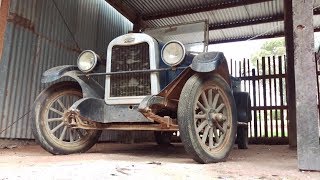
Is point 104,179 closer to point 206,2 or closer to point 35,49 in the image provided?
point 35,49

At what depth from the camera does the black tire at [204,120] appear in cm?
283

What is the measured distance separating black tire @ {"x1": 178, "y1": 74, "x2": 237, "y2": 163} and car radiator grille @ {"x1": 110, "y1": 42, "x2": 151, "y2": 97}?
26.7 inches

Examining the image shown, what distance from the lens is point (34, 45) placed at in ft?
18.1

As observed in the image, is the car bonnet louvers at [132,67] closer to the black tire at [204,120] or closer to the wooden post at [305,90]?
the black tire at [204,120]

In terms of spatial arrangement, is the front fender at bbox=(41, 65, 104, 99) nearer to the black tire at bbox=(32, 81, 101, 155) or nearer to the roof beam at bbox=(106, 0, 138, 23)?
the black tire at bbox=(32, 81, 101, 155)

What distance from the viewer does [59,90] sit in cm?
375

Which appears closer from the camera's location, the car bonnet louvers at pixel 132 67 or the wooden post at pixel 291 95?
the car bonnet louvers at pixel 132 67

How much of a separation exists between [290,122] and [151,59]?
3.17 meters

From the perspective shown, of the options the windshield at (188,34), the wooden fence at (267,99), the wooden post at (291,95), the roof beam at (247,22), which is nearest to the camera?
the windshield at (188,34)

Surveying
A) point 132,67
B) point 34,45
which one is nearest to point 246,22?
point 34,45

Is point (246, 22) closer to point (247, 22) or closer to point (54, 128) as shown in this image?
point (247, 22)

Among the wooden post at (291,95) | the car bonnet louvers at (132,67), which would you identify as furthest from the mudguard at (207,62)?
the wooden post at (291,95)

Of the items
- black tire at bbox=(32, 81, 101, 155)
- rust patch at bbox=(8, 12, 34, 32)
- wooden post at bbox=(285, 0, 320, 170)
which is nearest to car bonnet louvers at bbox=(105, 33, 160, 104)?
black tire at bbox=(32, 81, 101, 155)

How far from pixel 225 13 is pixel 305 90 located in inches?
235
